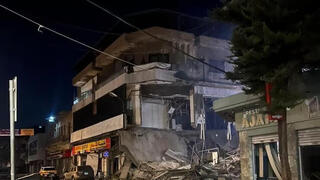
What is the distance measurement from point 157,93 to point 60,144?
29042mm

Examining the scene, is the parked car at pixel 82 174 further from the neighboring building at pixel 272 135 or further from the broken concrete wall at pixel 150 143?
the neighboring building at pixel 272 135

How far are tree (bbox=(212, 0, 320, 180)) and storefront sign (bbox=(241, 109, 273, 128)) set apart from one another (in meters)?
4.86

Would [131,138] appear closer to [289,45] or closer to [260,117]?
[260,117]

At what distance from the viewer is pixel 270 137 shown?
14078mm

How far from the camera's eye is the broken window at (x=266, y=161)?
14008mm

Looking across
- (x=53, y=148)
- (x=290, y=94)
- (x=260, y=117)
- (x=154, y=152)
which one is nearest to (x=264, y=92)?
(x=290, y=94)

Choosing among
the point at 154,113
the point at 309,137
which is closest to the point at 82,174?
the point at 154,113

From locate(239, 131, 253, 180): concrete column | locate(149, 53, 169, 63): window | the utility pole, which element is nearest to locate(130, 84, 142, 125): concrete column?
locate(149, 53, 169, 63): window

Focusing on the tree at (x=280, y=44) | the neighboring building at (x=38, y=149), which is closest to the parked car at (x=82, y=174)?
the tree at (x=280, y=44)

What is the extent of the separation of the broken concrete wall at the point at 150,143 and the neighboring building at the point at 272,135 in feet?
53.8

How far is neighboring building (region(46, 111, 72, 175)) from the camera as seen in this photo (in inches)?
2258

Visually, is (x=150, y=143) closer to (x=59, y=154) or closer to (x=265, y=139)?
(x=265, y=139)

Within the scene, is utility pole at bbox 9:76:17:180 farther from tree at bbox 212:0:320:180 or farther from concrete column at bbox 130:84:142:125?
concrete column at bbox 130:84:142:125

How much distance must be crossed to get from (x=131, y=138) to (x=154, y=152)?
2104 mm
